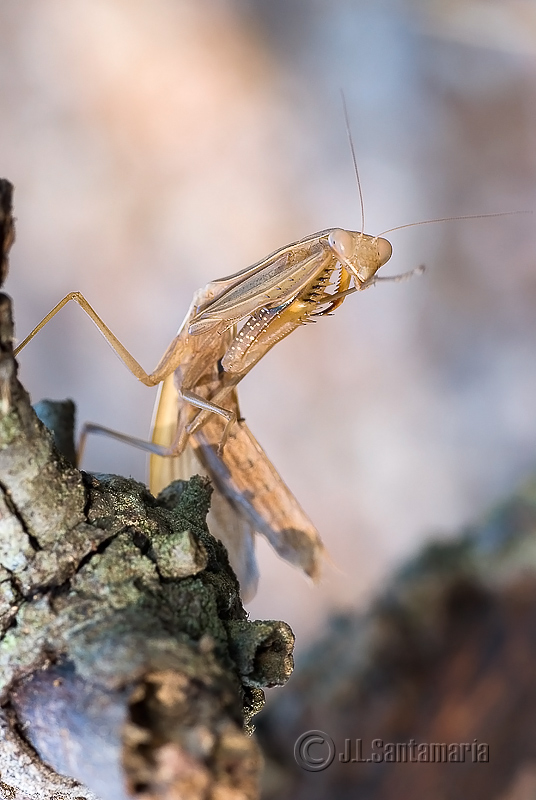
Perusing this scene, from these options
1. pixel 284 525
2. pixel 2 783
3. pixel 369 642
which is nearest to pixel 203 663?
pixel 2 783

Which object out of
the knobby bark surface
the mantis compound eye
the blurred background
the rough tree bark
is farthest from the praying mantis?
the blurred background

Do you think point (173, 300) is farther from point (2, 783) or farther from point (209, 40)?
point (2, 783)

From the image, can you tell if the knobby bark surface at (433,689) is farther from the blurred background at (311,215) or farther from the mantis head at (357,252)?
the mantis head at (357,252)

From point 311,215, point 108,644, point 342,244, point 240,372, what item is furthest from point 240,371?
point 311,215

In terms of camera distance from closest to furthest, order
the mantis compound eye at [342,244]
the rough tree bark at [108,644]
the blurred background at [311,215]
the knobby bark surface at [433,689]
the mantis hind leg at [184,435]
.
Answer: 1. the rough tree bark at [108,644]
2. the mantis compound eye at [342,244]
3. the mantis hind leg at [184,435]
4. the knobby bark surface at [433,689]
5. the blurred background at [311,215]

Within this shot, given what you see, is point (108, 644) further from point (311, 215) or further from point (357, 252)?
point (311, 215)

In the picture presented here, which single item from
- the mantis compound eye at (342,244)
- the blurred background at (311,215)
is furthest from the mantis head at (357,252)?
the blurred background at (311,215)
